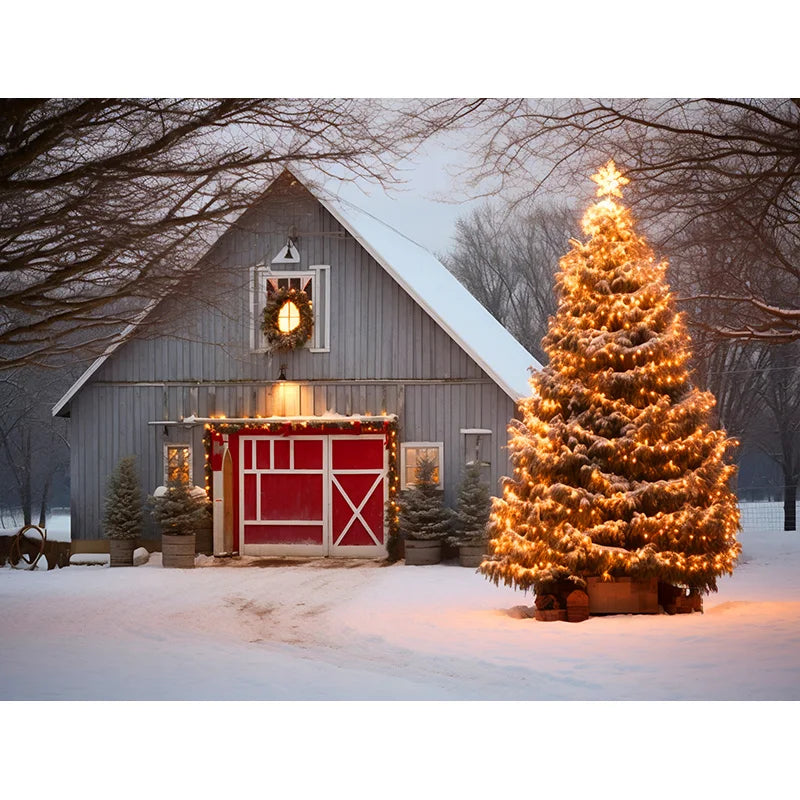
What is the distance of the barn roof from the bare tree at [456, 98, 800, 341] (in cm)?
384

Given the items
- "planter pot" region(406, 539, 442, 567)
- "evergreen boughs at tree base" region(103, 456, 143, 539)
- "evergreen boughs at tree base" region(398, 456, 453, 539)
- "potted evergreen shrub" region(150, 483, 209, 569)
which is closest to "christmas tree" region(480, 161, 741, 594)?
"planter pot" region(406, 539, 442, 567)

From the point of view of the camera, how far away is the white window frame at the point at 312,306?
44.1 feet

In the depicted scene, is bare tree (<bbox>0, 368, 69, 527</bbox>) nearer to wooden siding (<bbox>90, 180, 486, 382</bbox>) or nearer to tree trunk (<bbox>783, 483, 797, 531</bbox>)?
wooden siding (<bbox>90, 180, 486, 382</bbox>)

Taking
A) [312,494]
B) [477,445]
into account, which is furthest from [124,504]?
[477,445]

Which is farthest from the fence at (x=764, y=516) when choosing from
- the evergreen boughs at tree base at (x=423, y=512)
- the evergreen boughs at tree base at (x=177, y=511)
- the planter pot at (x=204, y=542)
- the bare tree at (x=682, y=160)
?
the evergreen boughs at tree base at (x=177, y=511)

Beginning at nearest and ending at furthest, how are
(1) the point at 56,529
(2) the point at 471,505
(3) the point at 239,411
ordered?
(1) the point at 56,529, (2) the point at 471,505, (3) the point at 239,411

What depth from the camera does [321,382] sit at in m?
13.9

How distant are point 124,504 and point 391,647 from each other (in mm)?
5494

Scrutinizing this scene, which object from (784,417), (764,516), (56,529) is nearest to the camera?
(56,529)

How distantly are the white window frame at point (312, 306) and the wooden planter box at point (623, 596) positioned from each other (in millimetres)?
5742

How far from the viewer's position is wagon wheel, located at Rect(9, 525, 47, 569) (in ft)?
38.5

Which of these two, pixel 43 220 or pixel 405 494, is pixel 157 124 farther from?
pixel 405 494

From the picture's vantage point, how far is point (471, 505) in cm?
1274

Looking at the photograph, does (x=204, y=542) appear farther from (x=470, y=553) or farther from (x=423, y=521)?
(x=470, y=553)
